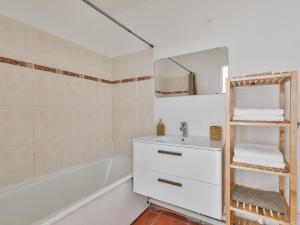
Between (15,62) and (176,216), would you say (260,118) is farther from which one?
(15,62)

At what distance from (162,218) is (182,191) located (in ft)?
1.91

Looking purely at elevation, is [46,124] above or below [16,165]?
Answer: above

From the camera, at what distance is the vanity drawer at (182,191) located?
126cm

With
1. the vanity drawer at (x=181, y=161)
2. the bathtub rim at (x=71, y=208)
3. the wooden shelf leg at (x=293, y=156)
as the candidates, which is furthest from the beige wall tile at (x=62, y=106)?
the wooden shelf leg at (x=293, y=156)

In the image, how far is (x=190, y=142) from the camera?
5.07 ft

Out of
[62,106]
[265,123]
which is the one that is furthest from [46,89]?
[265,123]

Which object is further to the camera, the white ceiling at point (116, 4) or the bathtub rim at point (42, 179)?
the white ceiling at point (116, 4)

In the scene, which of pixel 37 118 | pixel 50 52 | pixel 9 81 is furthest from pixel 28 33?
pixel 37 118

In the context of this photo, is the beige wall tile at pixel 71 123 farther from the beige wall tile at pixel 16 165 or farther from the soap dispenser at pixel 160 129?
the soap dispenser at pixel 160 129

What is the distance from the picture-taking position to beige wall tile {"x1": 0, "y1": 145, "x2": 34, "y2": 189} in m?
1.38

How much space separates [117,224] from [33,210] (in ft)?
2.30

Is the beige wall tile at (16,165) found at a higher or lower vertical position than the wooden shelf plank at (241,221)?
higher

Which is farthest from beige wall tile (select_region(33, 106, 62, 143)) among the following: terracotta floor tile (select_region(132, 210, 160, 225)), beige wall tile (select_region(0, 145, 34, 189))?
terracotta floor tile (select_region(132, 210, 160, 225))

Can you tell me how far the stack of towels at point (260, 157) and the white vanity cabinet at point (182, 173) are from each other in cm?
13
